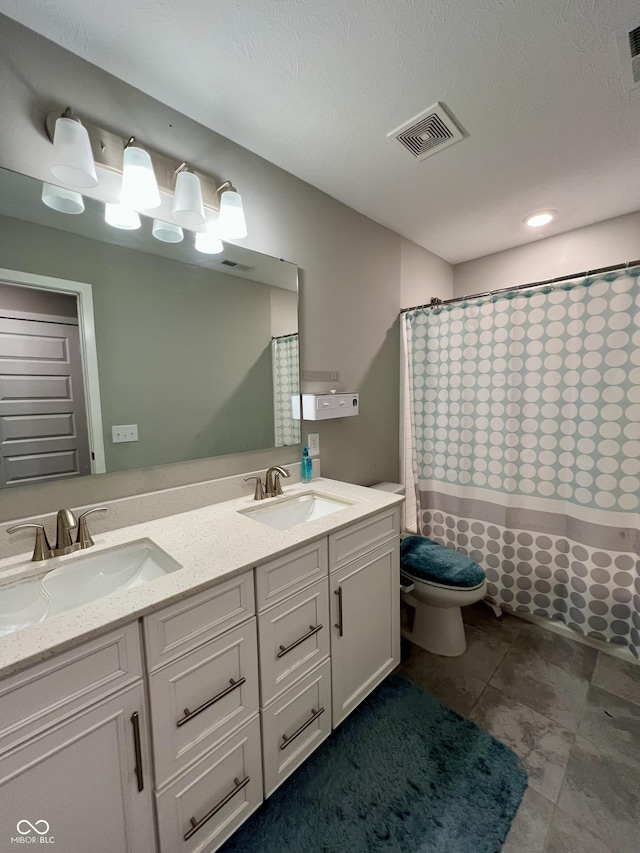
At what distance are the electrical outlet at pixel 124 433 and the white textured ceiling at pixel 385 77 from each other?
1184 millimetres

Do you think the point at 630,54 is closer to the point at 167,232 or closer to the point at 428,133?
the point at 428,133

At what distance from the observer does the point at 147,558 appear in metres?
1.11

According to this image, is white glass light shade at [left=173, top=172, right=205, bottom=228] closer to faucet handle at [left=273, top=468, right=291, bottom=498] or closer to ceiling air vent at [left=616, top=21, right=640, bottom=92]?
faucet handle at [left=273, top=468, right=291, bottom=498]

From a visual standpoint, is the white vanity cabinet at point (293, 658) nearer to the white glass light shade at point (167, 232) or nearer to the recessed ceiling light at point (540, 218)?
the white glass light shade at point (167, 232)

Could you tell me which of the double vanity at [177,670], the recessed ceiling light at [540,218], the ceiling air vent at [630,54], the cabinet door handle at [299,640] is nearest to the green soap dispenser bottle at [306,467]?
the double vanity at [177,670]

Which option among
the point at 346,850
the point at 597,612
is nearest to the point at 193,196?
the point at 346,850

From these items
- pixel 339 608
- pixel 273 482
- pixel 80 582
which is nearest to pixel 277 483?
pixel 273 482

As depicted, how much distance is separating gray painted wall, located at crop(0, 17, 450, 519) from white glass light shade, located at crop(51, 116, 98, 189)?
9cm

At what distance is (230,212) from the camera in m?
1.35

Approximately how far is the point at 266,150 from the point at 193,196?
532 mm

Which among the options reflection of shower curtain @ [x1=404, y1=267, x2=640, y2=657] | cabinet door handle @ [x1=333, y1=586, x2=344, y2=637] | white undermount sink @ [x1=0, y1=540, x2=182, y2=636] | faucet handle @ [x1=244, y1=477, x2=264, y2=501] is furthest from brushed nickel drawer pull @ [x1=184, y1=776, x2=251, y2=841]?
reflection of shower curtain @ [x1=404, y1=267, x2=640, y2=657]

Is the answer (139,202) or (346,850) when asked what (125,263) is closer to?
(139,202)

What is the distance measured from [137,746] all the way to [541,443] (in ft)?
6.74

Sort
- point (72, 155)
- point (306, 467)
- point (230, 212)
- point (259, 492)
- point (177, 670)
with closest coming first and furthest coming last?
point (177, 670), point (72, 155), point (230, 212), point (259, 492), point (306, 467)
